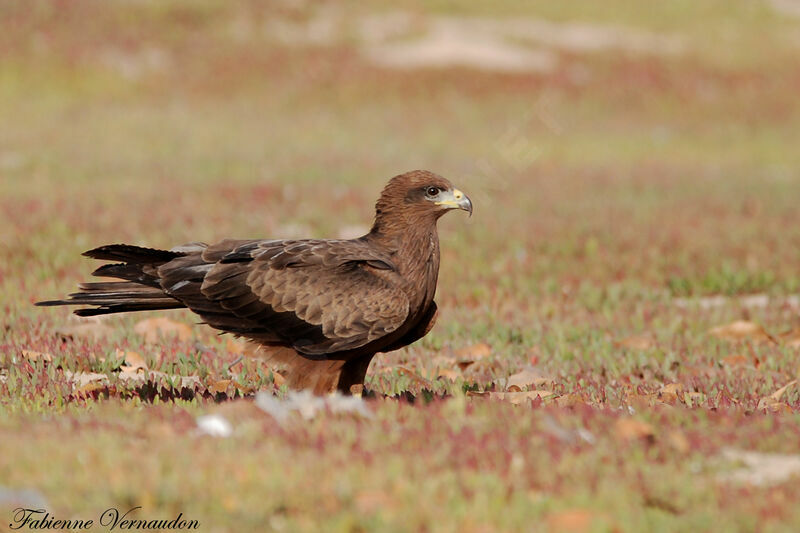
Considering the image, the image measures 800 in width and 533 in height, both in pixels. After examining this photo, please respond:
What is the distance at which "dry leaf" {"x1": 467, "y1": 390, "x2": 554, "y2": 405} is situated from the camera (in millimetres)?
6836

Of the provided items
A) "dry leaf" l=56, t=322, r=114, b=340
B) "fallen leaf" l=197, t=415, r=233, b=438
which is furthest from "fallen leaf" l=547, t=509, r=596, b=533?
"dry leaf" l=56, t=322, r=114, b=340

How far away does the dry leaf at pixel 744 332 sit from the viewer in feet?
33.2

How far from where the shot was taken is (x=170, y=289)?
724 centimetres

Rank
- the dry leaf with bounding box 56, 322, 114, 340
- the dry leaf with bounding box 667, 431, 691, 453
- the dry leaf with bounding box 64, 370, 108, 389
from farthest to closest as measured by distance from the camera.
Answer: the dry leaf with bounding box 56, 322, 114, 340
the dry leaf with bounding box 64, 370, 108, 389
the dry leaf with bounding box 667, 431, 691, 453

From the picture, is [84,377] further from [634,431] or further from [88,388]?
[634,431]

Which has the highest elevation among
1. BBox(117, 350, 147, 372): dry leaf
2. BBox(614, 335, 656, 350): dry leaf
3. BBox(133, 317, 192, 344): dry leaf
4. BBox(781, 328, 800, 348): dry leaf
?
BBox(117, 350, 147, 372): dry leaf

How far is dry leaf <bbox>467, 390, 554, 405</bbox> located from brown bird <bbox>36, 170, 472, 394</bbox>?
583mm

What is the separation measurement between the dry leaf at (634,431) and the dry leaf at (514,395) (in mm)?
1254

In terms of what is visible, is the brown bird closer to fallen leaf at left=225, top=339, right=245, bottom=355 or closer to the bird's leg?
the bird's leg

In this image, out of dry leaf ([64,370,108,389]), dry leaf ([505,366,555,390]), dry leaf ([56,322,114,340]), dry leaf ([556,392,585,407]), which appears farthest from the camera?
dry leaf ([56,322,114,340])

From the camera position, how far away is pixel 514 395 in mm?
6977

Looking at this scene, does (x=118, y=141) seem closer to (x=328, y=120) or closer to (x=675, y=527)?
(x=328, y=120)

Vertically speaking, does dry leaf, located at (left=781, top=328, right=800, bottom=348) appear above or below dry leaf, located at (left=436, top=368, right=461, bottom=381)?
below

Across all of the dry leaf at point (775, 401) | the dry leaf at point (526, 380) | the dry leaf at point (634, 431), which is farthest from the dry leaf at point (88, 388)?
the dry leaf at point (775, 401)
